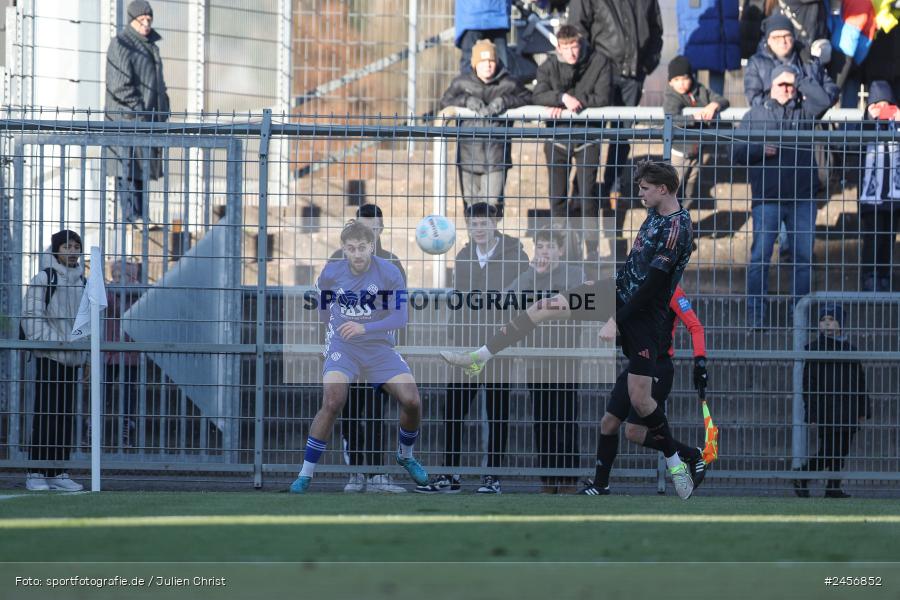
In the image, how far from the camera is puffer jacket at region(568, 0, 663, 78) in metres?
16.0

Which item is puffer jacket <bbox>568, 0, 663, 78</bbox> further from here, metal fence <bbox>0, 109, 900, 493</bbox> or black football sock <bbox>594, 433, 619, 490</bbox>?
black football sock <bbox>594, 433, 619, 490</bbox>

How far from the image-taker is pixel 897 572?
18.6 ft

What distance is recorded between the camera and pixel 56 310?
11531mm

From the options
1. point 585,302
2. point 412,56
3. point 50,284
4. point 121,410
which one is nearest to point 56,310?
point 50,284

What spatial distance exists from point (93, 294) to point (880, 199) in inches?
247

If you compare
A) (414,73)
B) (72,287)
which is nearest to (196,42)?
(414,73)

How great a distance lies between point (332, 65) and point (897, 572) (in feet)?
45.3

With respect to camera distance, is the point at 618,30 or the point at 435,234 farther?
the point at 618,30

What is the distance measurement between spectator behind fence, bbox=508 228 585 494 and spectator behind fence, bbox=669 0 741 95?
609 centimetres

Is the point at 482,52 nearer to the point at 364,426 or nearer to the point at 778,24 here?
the point at 778,24

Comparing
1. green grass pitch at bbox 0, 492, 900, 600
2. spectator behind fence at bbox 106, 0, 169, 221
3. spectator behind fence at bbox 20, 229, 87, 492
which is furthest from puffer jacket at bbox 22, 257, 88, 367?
spectator behind fence at bbox 106, 0, 169, 221

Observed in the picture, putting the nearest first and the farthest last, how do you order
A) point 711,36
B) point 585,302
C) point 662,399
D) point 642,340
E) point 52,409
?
point 642,340, point 662,399, point 585,302, point 52,409, point 711,36

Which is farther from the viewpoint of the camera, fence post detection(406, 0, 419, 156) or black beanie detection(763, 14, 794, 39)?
fence post detection(406, 0, 419, 156)

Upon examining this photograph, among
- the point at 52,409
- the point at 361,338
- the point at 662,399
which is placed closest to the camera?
the point at 662,399
